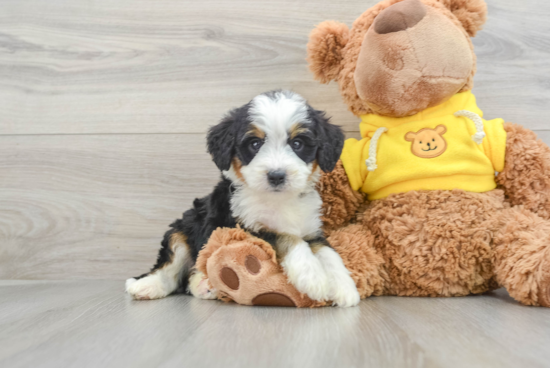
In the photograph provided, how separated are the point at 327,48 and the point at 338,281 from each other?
97cm

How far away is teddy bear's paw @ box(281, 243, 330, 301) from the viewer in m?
1.38

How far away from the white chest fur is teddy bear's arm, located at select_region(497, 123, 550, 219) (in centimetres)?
81

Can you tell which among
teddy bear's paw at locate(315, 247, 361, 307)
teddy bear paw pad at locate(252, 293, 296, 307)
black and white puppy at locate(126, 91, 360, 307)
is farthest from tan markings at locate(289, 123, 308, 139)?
teddy bear paw pad at locate(252, 293, 296, 307)

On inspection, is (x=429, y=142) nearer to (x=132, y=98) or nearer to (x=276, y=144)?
(x=276, y=144)

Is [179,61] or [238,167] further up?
[179,61]

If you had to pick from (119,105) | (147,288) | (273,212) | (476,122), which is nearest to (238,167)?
(273,212)

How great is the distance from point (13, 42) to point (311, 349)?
2.30m

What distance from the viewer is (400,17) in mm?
1559

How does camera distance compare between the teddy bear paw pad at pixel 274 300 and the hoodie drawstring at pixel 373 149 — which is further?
the hoodie drawstring at pixel 373 149

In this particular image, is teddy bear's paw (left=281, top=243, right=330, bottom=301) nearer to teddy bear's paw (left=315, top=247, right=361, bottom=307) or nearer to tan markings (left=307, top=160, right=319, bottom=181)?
teddy bear's paw (left=315, top=247, right=361, bottom=307)

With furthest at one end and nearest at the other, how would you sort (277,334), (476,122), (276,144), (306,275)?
1. (476,122)
2. (276,144)
3. (306,275)
4. (277,334)

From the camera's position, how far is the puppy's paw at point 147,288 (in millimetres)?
1721

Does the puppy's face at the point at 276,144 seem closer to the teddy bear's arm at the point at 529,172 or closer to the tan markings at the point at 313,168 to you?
the tan markings at the point at 313,168

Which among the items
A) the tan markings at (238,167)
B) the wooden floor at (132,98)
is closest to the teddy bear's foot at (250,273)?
the tan markings at (238,167)
